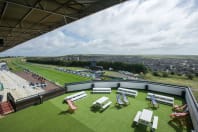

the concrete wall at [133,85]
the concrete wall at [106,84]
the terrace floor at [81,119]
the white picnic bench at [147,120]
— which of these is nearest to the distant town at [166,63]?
the concrete wall at [133,85]

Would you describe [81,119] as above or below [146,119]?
below

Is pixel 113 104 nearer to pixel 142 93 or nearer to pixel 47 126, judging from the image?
pixel 142 93

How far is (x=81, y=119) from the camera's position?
26.8ft

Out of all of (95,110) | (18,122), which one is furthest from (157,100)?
(18,122)

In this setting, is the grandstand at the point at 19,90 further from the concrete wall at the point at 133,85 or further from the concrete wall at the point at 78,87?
the concrete wall at the point at 133,85

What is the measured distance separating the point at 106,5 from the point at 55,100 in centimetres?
945

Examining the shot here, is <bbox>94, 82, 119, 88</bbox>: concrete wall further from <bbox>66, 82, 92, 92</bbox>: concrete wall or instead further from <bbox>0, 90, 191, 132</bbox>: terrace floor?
<bbox>0, 90, 191, 132</bbox>: terrace floor

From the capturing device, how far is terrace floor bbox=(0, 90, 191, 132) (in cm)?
719

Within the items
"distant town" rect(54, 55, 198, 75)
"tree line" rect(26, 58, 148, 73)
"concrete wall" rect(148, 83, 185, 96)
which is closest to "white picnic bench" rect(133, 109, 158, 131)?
"concrete wall" rect(148, 83, 185, 96)

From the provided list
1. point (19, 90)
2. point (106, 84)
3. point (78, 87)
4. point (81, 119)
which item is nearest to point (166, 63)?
point (106, 84)

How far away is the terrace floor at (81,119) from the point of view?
719cm

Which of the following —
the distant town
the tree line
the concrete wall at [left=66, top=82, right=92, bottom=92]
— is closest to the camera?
the concrete wall at [left=66, top=82, right=92, bottom=92]

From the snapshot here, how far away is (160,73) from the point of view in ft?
151

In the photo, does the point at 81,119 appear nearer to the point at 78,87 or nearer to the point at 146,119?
the point at 146,119
